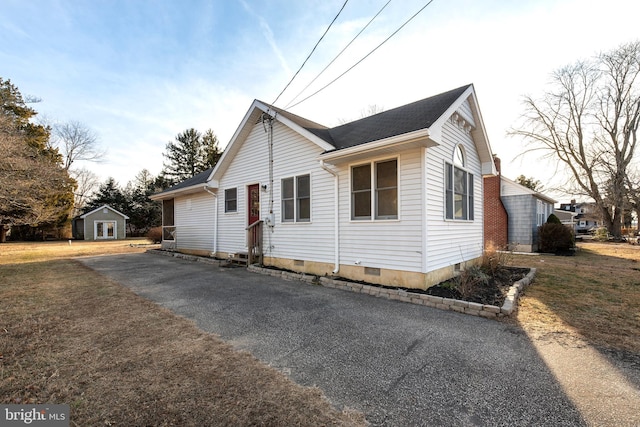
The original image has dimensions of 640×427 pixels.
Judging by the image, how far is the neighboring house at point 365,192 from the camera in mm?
6070

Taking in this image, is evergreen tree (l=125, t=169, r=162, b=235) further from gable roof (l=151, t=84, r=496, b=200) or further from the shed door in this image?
gable roof (l=151, t=84, r=496, b=200)

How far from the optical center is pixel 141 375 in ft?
9.15

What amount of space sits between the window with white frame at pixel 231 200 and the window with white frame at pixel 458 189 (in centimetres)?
742

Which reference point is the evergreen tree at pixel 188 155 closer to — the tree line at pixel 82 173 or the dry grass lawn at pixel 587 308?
the tree line at pixel 82 173

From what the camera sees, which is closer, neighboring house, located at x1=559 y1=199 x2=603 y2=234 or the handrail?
the handrail

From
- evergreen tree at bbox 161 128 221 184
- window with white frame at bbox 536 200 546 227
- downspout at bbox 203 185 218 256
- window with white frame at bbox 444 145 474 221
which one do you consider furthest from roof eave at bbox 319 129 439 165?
evergreen tree at bbox 161 128 221 184

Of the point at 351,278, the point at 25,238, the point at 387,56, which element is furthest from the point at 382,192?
the point at 25,238

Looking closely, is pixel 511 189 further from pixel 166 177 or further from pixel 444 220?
pixel 166 177

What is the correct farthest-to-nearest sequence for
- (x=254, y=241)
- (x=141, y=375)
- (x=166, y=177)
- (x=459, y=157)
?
(x=166, y=177), (x=254, y=241), (x=459, y=157), (x=141, y=375)

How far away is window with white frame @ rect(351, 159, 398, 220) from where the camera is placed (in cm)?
650

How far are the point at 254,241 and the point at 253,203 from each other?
143 centimetres

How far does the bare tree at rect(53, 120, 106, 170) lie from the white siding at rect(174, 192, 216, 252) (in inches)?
1118

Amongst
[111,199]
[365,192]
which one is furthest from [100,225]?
[365,192]

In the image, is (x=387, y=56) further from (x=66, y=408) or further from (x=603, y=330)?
(x=66, y=408)
